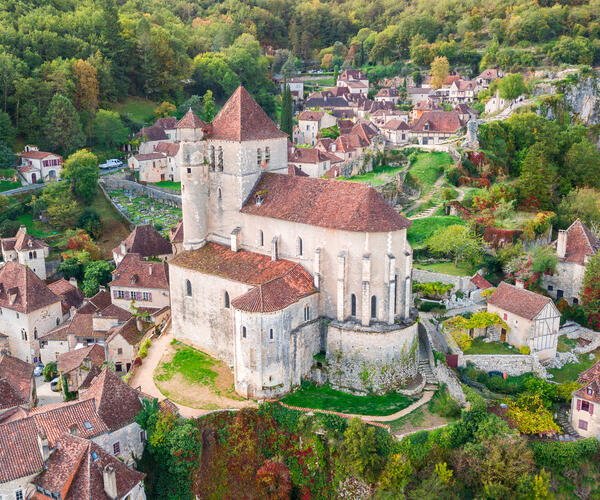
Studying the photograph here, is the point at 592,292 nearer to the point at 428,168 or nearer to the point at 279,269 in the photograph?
the point at 279,269

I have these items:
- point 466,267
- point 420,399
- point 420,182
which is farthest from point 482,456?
point 420,182

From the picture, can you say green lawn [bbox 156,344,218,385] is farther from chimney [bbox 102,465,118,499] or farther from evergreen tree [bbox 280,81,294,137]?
evergreen tree [bbox 280,81,294,137]

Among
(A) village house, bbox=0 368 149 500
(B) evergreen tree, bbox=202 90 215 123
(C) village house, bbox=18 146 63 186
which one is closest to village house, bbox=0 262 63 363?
(A) village house, bbox=0 368 149 500

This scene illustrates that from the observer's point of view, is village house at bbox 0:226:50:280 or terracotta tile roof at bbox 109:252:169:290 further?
village house at bbox 0:226:50:280

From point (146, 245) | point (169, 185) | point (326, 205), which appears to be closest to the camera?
point (326, 205)

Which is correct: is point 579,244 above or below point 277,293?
below

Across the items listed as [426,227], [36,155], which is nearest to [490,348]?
[426,227]
